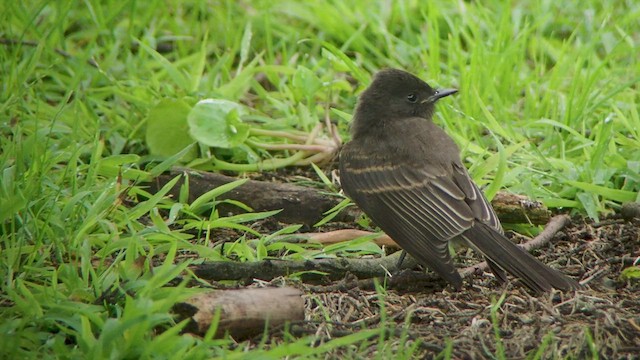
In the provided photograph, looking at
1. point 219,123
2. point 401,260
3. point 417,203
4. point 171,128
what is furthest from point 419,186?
point 171,128

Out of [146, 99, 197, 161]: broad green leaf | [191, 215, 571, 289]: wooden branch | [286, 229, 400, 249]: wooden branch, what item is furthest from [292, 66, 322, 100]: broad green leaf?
[191, 215, 571, 289]: wooden branch

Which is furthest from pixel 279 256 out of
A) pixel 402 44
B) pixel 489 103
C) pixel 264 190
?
pixel 402 44

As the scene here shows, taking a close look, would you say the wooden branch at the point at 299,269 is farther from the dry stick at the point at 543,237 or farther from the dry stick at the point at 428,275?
the dry stick at the point at 543,237

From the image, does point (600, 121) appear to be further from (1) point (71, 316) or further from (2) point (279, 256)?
(1) point (71, 316)

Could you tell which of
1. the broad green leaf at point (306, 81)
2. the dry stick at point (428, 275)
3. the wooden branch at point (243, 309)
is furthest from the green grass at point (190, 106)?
the dry stick at point (428, 275)

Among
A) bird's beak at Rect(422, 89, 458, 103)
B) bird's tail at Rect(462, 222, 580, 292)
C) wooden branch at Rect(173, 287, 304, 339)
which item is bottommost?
bird's tail at Rect(462, 222, 580, 292)

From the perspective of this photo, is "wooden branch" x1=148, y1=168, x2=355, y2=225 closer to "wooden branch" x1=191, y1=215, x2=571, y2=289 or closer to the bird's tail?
"wooden branch" x1=191, y1=215, x2=571, y2=289

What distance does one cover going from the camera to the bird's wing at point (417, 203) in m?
5.46

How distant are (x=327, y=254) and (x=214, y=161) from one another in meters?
1.46

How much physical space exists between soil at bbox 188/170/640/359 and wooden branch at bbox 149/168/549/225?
38 cm

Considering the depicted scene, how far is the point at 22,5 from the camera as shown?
25.4ft

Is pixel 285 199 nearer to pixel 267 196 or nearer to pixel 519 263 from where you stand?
pixel 267 196

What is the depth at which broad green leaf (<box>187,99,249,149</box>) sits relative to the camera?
677 cm

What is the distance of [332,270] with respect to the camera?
5395 mm
